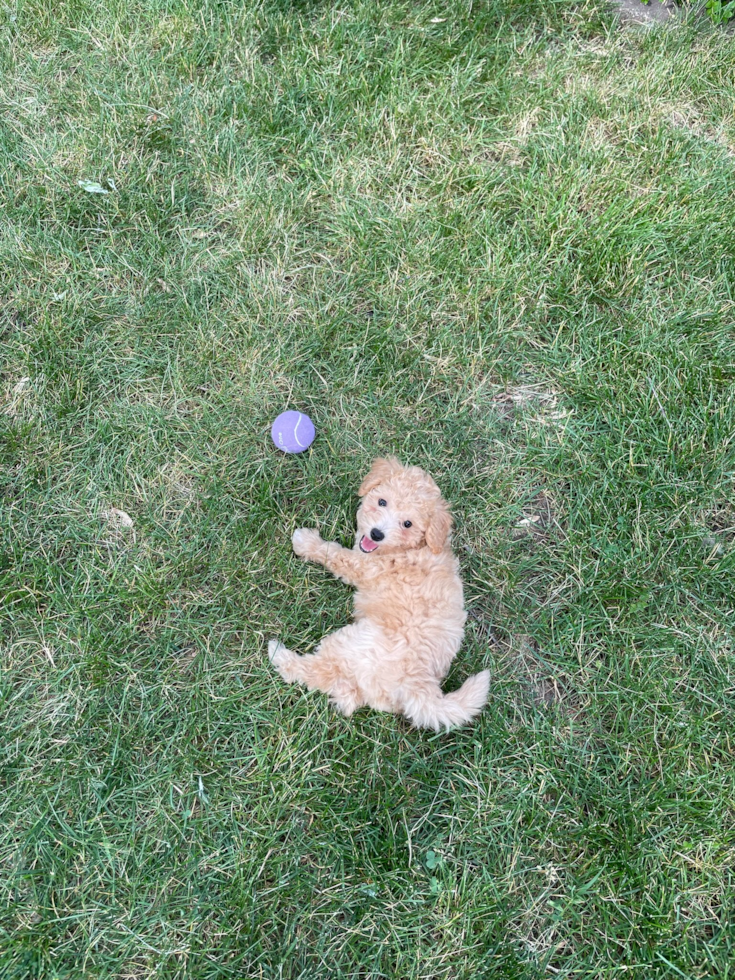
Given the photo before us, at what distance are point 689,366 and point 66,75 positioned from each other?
3.62 metres

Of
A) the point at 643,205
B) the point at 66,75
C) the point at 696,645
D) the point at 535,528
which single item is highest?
the point at 66,75

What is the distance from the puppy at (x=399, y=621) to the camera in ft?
7.27

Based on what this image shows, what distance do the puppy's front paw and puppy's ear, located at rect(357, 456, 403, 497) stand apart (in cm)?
31

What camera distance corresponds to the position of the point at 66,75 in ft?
11.2

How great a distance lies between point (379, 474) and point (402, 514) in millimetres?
203

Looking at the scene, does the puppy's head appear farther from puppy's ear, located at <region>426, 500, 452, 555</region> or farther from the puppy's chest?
the puppy's chest

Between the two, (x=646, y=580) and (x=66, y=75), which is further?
(x=66, y=75)

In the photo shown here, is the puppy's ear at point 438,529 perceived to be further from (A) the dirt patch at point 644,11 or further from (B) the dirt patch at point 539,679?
(A) the dirt patch at point 644,11

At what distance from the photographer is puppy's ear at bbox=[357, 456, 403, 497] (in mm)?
2402

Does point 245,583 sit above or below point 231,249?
below

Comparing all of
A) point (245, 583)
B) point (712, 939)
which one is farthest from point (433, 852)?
point (245, 583)

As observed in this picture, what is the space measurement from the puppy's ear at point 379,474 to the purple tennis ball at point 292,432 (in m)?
0.39

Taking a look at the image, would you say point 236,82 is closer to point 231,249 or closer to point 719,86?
point 231,249

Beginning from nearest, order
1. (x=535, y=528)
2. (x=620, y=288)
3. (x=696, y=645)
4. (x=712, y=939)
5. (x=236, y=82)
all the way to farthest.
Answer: (x=712, y=939) → (x=696, y=645) → (x=535, y=528) → (x=620, y=288) → (x=236, y=82)
